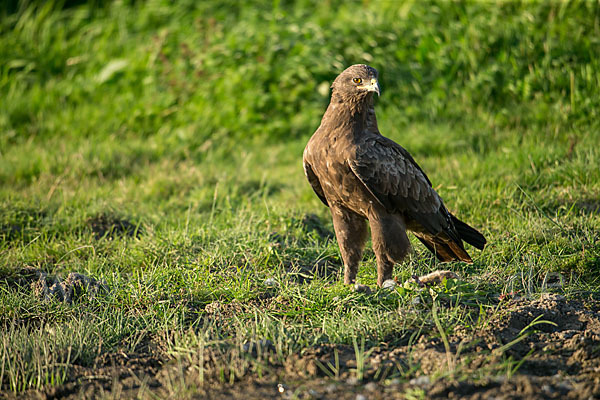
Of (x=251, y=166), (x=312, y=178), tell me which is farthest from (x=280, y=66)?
(x=312, y=178)

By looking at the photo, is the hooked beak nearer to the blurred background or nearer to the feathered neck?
the feathered neck

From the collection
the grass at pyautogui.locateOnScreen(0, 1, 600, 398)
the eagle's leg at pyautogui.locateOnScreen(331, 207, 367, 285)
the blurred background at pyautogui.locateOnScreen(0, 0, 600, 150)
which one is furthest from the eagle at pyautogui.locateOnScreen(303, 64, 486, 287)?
the blurred background at pyautogui.locateOnScreen(0, 0, 600, 150)

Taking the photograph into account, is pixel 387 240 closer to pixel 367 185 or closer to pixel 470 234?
pixel 367 185

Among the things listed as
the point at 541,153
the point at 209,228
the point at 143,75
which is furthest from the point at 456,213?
the point at 143,75

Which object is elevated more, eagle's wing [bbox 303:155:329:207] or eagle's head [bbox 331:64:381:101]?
eagle's head [bbox 331:64:381:101]

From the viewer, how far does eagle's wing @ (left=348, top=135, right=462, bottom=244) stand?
4.21 m

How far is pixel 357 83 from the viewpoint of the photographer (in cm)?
436

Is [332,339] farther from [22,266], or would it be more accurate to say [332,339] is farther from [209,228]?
[22,266]

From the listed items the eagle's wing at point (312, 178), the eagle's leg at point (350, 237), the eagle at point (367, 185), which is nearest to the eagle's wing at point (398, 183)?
the eagle at point (367, 185)

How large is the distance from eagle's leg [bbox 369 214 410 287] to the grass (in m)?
0.30

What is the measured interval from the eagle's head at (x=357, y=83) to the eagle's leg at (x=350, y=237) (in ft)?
2.71

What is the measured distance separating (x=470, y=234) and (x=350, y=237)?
2.95 ft

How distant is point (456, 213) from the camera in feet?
18.3

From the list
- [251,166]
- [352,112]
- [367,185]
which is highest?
[352,112]
